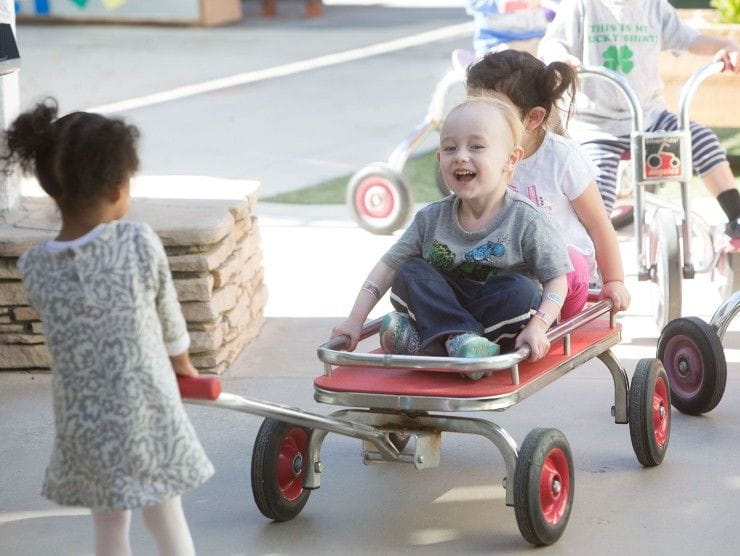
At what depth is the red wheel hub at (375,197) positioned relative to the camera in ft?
23.0

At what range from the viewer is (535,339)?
3359 mm

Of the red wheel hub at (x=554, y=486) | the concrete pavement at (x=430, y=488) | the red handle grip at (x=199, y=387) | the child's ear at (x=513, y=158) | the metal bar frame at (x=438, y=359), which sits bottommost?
the concrete pavement at (x=430, y=488)

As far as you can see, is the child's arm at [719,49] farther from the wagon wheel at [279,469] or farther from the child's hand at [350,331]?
the wagon wheel at [279,469]

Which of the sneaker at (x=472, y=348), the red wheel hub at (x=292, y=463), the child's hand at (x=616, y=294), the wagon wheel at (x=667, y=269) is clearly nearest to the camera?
the sneaker at (x=472, y=348)

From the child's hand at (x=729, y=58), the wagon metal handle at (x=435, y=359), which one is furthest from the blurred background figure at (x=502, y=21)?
the wagon metal handle at (x=435, y=359)

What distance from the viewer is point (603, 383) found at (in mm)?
4730

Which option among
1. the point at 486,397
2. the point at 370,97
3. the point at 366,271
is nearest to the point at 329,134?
the point at 370,97

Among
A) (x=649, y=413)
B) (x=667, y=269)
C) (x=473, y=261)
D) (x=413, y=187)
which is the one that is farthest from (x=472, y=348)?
(x=413, y=187)

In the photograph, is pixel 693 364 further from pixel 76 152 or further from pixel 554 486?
pixel 76 152

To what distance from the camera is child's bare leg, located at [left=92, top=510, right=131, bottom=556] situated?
2828 millimetres

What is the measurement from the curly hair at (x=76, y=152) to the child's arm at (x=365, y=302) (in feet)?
3.32

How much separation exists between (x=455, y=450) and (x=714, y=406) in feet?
2.69

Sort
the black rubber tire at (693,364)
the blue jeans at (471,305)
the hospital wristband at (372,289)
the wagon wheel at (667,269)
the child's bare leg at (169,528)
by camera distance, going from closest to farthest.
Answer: the child's bare leg at (169,528) → the blue jeans at (471,305) → the hospital wristband at (372,289) → the black rubber tire at (693,364) → the wagon wheel at (667,269)

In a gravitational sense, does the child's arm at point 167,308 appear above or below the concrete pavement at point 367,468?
above
